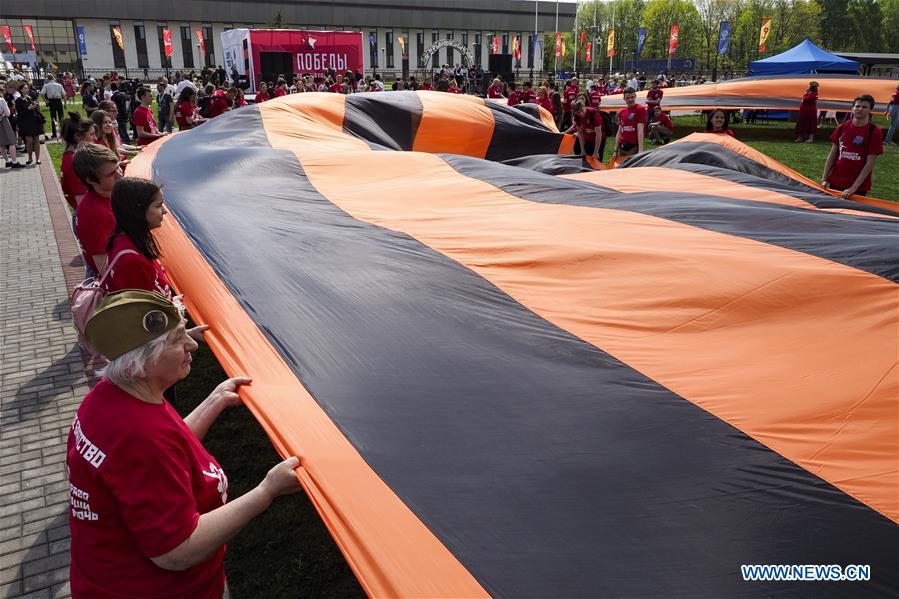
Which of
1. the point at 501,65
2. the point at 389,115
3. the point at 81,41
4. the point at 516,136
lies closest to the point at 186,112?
the point at 389,115

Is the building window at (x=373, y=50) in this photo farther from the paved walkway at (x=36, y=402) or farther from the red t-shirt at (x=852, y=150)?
the red t-shirt at (x=852, y=150)

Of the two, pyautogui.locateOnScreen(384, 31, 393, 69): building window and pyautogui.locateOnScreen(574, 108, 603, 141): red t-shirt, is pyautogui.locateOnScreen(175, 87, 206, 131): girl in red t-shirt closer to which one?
pyautogui.locateOnScreen(574, 108, 603, 141): red t-shirt

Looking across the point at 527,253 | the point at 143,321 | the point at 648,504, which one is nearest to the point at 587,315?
the point at 527,253

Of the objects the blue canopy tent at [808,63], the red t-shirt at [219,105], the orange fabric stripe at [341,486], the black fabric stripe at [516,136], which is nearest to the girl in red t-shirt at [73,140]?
the orange fabric stripe at [341,486]

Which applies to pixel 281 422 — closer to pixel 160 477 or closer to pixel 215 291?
pixel 160 477

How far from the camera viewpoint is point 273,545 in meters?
3.37

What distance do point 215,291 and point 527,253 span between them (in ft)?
5.75

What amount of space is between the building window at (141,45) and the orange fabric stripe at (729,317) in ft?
207

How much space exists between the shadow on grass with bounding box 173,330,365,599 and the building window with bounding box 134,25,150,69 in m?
62.5

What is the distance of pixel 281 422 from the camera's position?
2291 mm

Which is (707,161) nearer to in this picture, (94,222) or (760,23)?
(94,222)

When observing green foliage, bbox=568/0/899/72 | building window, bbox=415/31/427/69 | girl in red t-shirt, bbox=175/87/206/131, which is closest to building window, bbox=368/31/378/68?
building window, bbox=415/31/427/69

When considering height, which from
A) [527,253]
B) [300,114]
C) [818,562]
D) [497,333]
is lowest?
[818,562]

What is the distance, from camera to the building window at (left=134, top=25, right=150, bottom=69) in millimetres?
55812
